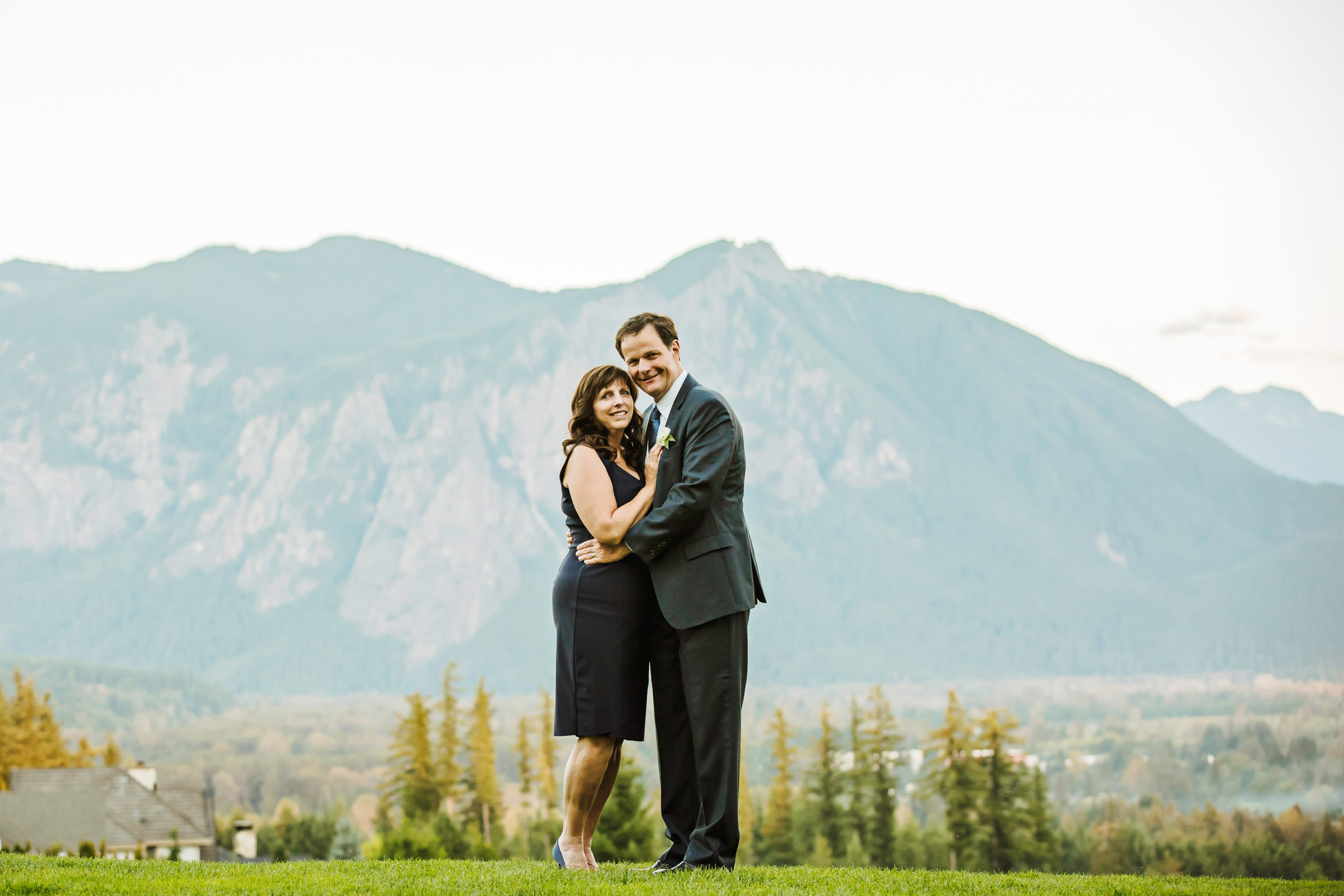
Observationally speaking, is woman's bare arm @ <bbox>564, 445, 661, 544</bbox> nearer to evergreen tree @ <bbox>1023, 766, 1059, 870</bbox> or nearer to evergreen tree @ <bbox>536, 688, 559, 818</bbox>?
evergreen tree @ <bbox>1023, 766, 1059, 870</bbox>

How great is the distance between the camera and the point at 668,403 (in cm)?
839

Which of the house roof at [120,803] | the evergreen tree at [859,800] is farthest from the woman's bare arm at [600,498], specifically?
the evergreen tree at [859,800]

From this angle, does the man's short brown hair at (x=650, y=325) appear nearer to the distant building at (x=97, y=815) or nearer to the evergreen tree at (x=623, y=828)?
the evergreen tree at (x=623, y=828)

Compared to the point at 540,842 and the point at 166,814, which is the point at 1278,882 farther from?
the point at 540,842

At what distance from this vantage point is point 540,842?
100438 millimetres

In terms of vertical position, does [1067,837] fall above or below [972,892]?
below

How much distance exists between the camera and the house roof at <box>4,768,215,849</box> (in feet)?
176

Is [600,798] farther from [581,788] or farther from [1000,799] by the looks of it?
[1000,799]

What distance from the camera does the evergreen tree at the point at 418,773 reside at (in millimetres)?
80062

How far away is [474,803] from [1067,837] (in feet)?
134

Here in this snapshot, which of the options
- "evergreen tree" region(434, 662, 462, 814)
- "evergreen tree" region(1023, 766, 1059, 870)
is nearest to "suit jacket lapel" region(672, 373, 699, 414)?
"evergreen tree" region(1023, 766, 1059, 870)

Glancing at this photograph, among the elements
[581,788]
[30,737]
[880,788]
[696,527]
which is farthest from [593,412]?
[30,737]

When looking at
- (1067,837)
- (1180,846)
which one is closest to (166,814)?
(1067,837)

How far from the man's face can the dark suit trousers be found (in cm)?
139
